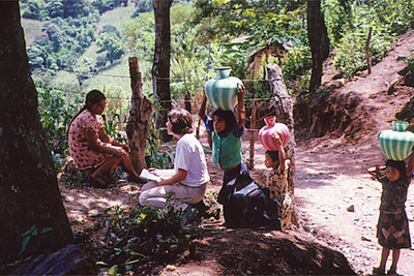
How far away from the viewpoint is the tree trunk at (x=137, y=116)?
5.18 m

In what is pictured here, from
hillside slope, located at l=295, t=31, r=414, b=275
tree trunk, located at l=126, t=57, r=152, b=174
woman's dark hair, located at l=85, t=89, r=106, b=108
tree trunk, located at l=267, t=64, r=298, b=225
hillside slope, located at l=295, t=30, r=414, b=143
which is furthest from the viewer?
hillside slope, located at l=295, t=30, r=414, b=143

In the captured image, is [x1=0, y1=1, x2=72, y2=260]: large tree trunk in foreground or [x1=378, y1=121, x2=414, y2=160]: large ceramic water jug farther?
[x1=378, y1=121, x2=414, y2=160]: large ceramic water jug

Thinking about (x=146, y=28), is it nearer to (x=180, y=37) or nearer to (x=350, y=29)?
(x=180, y=37)

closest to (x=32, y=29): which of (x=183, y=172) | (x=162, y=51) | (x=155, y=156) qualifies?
(x=162, y=51)

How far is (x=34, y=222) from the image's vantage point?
273 centimetres

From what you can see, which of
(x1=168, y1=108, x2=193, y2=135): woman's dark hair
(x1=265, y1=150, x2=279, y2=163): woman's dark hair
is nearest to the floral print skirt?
(x1=265, y1=150, x2=279, y2=163): woman's dark hair

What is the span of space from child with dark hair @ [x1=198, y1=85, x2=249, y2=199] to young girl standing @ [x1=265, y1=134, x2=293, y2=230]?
10.8 inches

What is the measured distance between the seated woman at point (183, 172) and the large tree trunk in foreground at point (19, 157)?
1097 millimetres

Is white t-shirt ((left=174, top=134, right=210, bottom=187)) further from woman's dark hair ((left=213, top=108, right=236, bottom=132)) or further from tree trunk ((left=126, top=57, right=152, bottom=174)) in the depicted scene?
tree trunk ((left=126, top=57, right=152, bottom=174))

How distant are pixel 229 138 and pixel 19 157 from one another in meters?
1.68

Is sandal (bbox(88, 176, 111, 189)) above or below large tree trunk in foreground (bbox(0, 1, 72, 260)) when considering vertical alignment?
below

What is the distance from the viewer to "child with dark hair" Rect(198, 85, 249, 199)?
12.4 ft

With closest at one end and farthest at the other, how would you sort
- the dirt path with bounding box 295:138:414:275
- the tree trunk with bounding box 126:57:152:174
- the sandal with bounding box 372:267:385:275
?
the sandal with bounding box 372:267:385:275, the dirt path with bounding box 295:138:414:275, the tree trunk with bounding box 126:57:152:174

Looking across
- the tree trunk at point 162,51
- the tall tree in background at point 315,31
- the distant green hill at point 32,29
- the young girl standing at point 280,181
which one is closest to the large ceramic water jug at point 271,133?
the young girl standing at point 280,181
